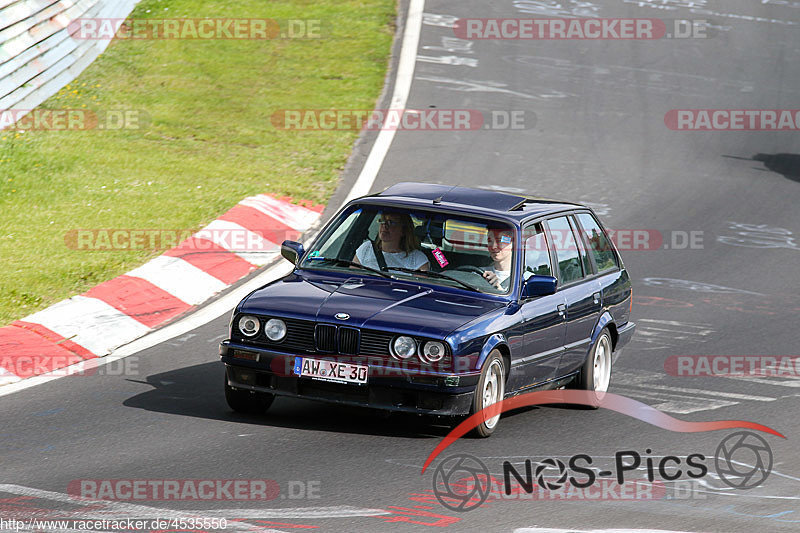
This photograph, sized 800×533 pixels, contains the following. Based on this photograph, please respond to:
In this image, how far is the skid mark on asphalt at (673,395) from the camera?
884 cm

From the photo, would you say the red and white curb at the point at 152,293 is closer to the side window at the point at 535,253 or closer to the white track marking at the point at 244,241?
the white track marking at the point at 244,241

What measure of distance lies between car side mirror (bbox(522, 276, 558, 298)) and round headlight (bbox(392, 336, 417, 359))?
1.20 metres

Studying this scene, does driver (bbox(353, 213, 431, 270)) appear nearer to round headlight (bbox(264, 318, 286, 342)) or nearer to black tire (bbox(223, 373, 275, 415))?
round headlight (bbox(264, 318, 286, 342))

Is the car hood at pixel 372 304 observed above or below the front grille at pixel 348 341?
above

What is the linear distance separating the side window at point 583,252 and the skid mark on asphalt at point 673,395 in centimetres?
98

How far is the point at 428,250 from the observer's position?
8.46 meters

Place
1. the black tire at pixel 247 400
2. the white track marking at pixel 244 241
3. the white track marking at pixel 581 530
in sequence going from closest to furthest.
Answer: the white track marking at pixel 581 530
the black tire at pixel 247 400
the white track marking at pixel 244 241

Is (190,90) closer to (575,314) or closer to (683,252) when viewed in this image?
(683,252)

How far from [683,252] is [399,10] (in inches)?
528

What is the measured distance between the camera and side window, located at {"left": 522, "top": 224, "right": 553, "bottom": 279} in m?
8.52

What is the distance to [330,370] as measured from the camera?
745 centimetres

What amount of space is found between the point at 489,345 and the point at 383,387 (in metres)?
0.75

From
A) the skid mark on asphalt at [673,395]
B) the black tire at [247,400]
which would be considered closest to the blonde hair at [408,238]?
the black tire at [247,400]

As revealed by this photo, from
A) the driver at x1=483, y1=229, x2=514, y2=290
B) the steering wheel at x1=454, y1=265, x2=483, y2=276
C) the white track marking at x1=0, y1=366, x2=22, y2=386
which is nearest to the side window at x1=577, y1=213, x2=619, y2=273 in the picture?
the driver at x1=483, y1=229, x2=514, y2=290
